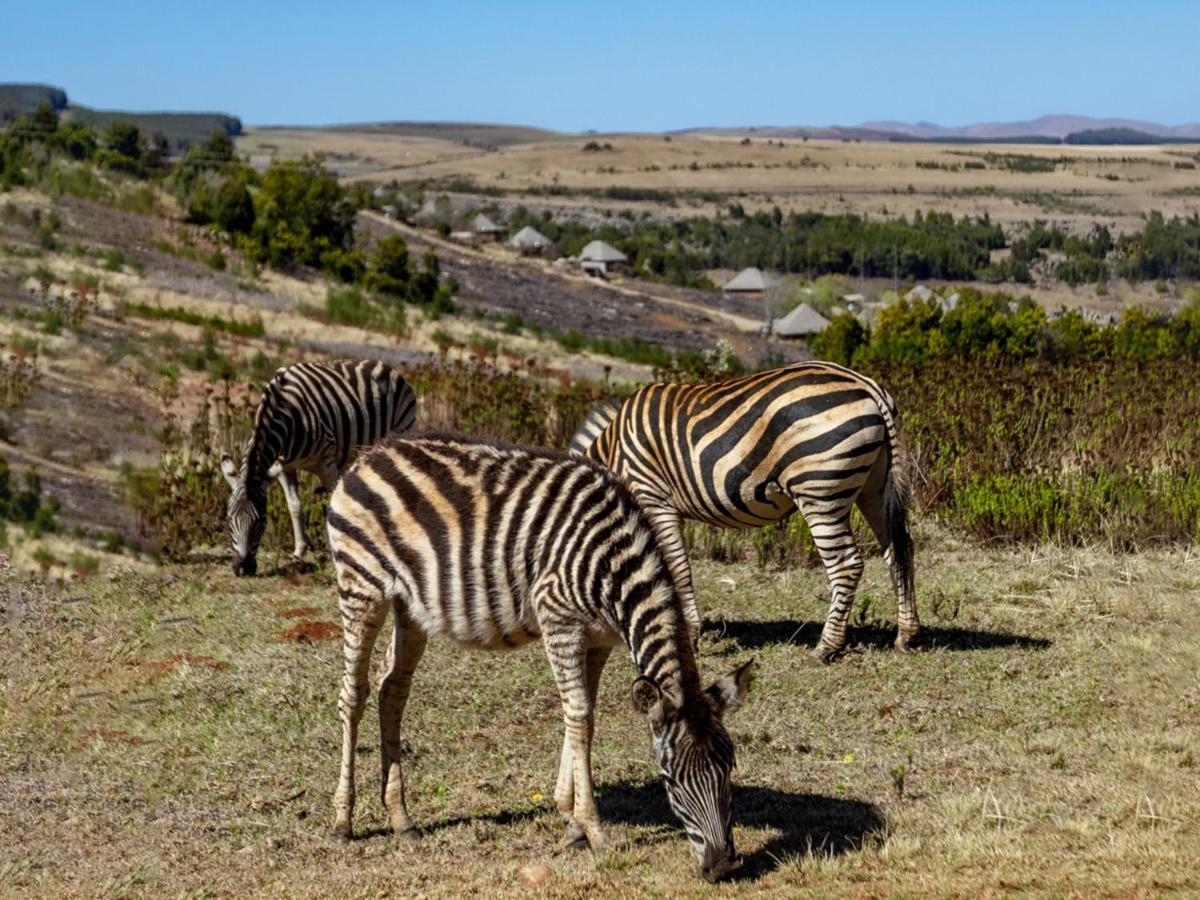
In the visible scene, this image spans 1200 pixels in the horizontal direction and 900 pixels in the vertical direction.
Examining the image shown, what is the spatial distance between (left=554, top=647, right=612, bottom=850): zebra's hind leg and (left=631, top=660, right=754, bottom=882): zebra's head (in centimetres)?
70

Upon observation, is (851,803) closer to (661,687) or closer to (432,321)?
(661,687)

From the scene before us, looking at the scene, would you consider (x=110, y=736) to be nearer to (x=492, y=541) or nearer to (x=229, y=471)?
(x=492, y=541)

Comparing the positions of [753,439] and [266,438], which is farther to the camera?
[266,438]

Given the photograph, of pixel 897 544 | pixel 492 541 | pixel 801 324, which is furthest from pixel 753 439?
pixel 801 324

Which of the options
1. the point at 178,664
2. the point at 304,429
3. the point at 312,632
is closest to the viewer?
the point at 178,664

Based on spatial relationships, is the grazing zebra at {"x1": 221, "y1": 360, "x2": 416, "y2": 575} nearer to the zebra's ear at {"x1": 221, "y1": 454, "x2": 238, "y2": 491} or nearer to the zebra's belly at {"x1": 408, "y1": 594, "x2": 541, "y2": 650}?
the zebra's ear at {"x1": 221, "y1": 454, "x2": 238, "y2": 491}

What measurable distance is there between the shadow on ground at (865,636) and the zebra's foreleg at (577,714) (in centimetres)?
434

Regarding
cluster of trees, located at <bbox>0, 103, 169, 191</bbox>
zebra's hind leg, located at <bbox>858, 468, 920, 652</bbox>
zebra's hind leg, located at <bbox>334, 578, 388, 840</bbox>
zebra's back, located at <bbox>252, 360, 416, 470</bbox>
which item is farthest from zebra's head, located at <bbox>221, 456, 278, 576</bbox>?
cluster of trees, located at <bbox>0, 103, 169, 191</bbox>

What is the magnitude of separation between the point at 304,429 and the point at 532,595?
26.8ft

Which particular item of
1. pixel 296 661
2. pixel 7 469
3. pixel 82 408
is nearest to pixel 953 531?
pixel 296 661

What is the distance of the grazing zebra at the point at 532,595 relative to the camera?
6.92 metres

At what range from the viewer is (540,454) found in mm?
8000

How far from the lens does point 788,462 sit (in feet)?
35.9

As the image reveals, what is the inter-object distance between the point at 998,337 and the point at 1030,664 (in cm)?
1910
